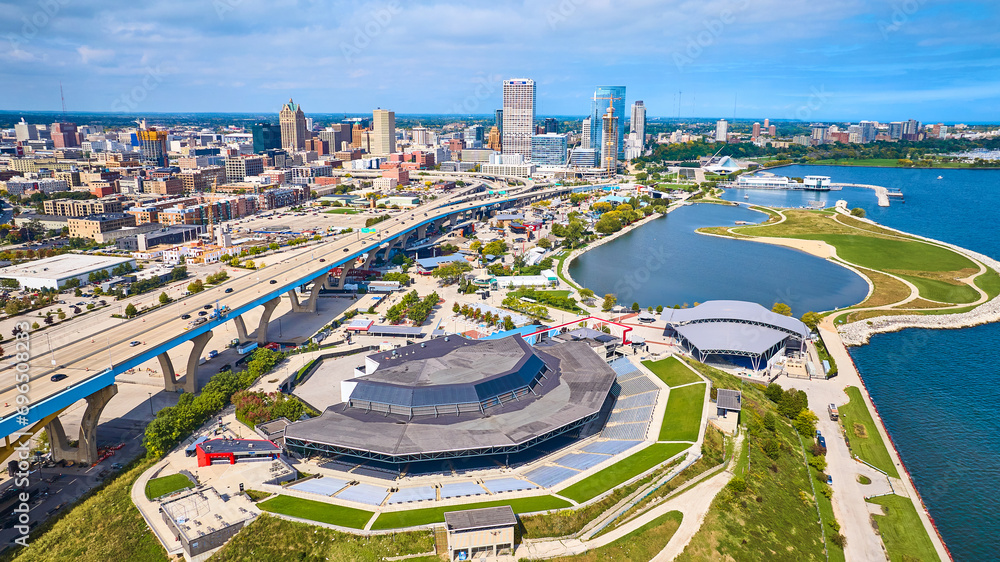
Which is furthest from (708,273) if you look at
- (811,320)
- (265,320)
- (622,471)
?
(265,320)

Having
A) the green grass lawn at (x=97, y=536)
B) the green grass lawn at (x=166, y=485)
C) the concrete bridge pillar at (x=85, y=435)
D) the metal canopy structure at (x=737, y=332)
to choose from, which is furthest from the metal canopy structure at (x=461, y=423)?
the metal canopy structure at (x=737, y=332)

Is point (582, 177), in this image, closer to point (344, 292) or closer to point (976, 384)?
point (344, 292)

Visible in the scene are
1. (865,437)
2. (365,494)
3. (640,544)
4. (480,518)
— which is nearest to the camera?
(480,518)

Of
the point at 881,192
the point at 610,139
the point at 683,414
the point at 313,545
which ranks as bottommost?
the point at 313,545

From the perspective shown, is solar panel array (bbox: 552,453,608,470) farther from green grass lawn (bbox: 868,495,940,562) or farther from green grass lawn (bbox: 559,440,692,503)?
green grass lawn (bbox: 868,495,940,562)

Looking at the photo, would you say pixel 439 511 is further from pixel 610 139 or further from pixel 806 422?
pixel 610 139

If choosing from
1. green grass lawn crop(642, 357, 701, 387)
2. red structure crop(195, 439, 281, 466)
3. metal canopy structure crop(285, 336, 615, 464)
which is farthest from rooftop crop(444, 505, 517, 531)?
green grass lawn crop(642, 357, 701, 387)

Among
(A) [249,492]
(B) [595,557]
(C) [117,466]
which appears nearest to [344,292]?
(C) [117,466]
